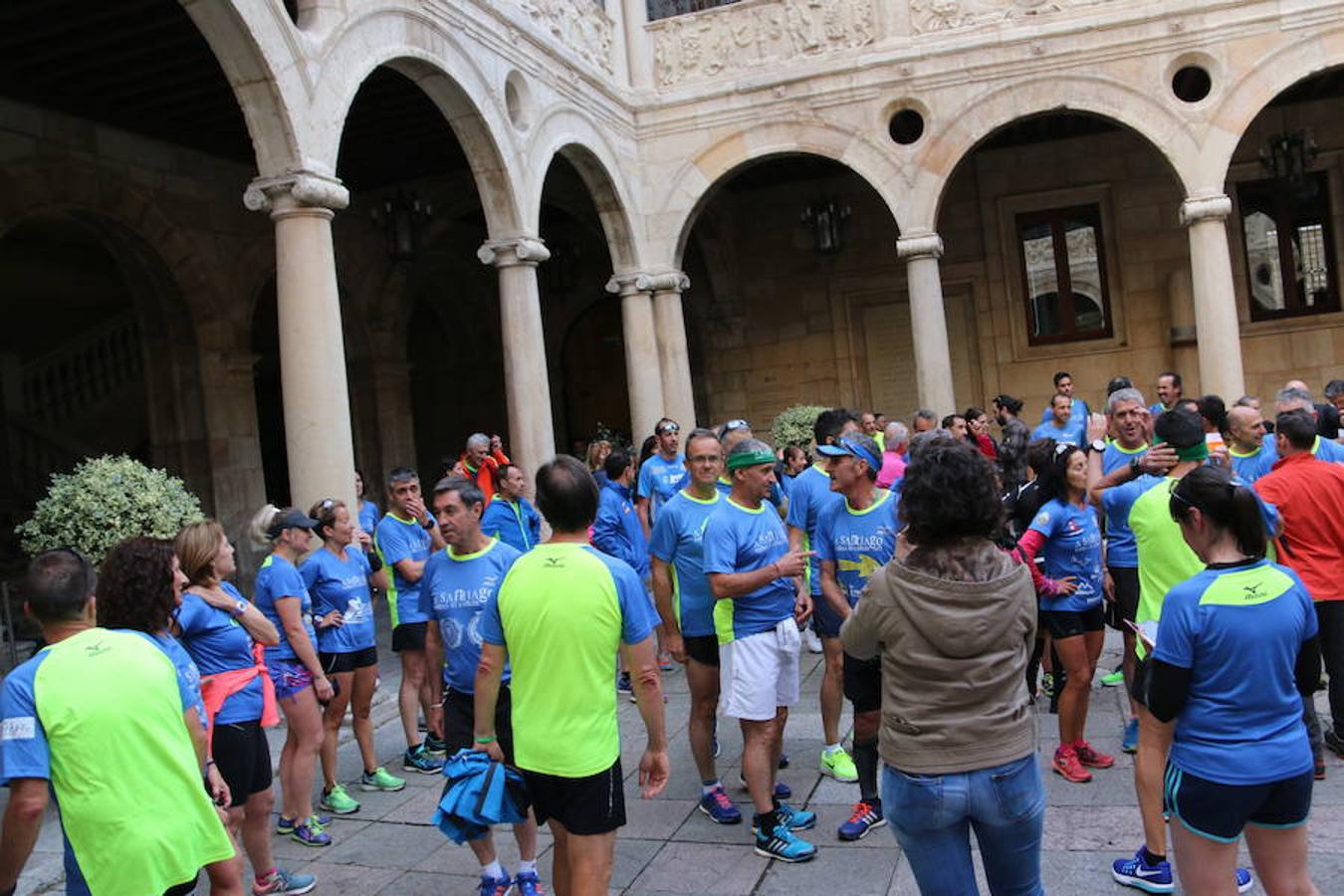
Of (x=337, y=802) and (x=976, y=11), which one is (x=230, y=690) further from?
(x=976, y=11)

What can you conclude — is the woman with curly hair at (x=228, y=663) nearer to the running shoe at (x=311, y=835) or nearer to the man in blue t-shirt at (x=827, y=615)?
the running shoe at (x=311, y=835)

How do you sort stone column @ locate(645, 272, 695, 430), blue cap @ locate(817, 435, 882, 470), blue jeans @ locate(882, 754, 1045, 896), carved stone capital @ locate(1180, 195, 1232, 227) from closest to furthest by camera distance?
blue jeans @ locate(882, 754, 1045, 896) < blue cap @ locate(817, 435, 882, 470) < carved stone capital @ locate(1180, 195, 1232, 227) < stone column @ locate(645, 272, 695, 430)

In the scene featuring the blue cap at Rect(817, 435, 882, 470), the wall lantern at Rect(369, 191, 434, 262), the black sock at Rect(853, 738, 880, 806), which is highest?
the wall lantern at Rect(369, 191, 434, 262)

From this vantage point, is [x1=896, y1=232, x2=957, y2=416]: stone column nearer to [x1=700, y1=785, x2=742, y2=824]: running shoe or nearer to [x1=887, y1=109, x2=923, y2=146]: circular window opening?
[x1=887, y1=109, x2=923, y2=146]: circular window opening

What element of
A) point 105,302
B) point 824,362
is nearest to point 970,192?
point 824,362

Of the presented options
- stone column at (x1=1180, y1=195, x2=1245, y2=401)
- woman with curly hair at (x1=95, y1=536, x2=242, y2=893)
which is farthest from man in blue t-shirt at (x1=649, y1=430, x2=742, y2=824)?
stone column at (x1=1180, y1=195, x2=1245, y2=401)

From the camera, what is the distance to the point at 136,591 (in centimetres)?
335

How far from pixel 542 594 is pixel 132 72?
A: 8.69 metres

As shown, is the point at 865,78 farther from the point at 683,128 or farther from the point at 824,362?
the point at 824,362

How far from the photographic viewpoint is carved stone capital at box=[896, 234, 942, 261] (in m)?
13.3

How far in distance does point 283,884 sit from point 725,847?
73.7 inches

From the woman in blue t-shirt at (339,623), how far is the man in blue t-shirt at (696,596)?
157 cm

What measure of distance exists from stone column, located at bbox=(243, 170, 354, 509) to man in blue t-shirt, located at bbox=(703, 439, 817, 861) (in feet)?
13.0

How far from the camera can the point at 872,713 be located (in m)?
4.56
